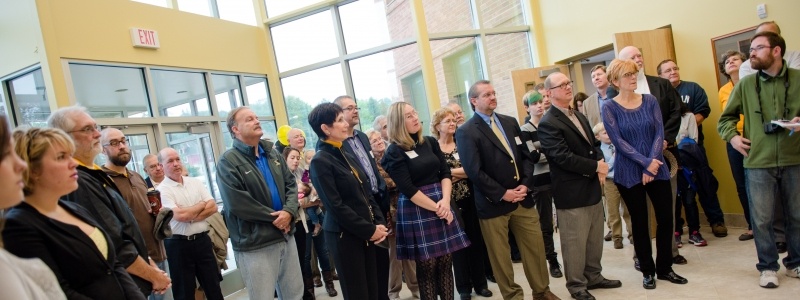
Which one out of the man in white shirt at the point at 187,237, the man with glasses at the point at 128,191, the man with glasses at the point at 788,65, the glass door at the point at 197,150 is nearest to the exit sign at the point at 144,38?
the glass door at the point at 197,150

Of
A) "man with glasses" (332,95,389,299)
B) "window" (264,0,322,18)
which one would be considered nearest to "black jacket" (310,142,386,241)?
"man with glasses" (332,95,389,299)

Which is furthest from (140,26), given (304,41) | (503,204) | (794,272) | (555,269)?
(794,272)

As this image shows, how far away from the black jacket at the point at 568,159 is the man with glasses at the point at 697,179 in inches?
60.5

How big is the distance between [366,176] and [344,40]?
5.39 meters

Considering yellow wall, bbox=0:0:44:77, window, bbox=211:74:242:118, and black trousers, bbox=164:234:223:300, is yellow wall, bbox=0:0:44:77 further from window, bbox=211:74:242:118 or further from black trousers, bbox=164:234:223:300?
black trousers, bbox=164:234:223:300

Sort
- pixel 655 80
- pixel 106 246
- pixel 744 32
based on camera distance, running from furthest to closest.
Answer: pixel 744 32 < pixel 655 80 < pixel 106 246

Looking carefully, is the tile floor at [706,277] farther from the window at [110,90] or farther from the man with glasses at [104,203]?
the window at [110,90]

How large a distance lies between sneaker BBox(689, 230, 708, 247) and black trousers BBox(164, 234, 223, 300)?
3981mm

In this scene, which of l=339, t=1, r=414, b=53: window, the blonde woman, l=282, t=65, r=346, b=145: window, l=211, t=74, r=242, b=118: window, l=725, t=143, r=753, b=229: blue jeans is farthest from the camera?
l=282, t=65, r=346, b=145: window

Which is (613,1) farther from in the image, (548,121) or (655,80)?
(548,121)

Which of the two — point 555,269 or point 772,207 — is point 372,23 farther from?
point 772,207

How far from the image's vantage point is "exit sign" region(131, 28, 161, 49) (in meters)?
5.90

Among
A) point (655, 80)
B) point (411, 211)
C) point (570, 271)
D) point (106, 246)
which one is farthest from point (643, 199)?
point (106, 246)

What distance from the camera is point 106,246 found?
6.36 ft
